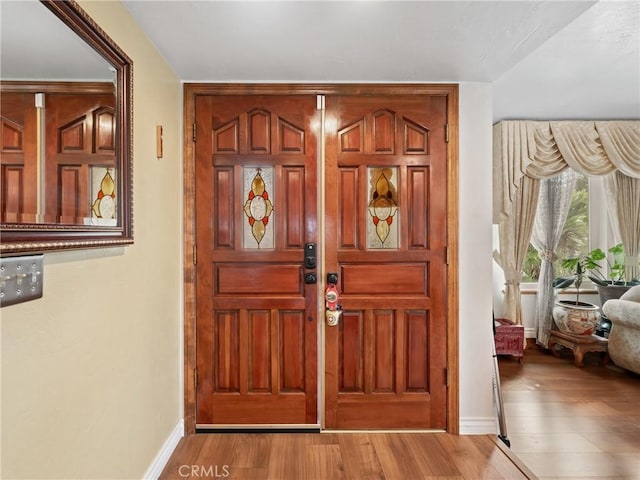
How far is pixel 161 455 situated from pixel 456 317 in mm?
1914

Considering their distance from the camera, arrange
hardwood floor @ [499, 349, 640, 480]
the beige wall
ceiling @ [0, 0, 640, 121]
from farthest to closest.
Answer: hardwood floor @ [499, 349, 640, 480] < ceiling @ [0, 0, 640, 121] < the beige wall

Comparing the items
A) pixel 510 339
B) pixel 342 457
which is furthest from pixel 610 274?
pixel 342 457

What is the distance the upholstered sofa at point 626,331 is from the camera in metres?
3.31

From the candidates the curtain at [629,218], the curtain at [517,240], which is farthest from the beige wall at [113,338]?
the curtain at [629,218]

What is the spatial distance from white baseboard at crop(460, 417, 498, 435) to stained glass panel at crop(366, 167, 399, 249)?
1.22 meters

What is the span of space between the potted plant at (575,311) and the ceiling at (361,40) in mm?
2134

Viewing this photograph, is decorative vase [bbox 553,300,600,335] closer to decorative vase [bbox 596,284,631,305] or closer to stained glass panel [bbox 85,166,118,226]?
decorative vase [bbox 596,284,631,305]

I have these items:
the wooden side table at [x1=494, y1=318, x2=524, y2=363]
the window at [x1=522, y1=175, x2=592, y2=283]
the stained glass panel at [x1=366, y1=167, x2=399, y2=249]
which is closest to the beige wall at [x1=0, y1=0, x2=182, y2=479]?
the stained glass panel at [x1=366, y1=167, x2=399, y2=249]

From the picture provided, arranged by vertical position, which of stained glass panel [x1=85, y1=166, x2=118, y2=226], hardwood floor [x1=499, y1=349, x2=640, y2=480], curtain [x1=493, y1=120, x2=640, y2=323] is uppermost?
curtain [x1=493, y1=120, x2=640, y2=323]

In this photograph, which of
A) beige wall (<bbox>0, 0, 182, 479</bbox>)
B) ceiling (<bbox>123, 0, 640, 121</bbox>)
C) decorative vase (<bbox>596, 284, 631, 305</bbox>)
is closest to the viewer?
beige wall (<bbox>0, 0, 182, 479</bbox>)

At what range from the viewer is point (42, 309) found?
112 cm

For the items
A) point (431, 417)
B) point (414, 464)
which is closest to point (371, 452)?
point (414, 464)

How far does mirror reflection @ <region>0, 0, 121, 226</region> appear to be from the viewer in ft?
3.17

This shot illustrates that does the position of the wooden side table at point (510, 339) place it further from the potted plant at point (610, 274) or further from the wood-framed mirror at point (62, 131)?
the wood-framed mirror at point (62, 131)
